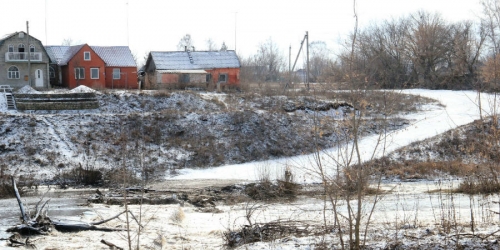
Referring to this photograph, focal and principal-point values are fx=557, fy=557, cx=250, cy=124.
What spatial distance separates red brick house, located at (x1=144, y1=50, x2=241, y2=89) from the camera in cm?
5259

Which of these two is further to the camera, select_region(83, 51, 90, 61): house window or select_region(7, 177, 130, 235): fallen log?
select_region(83, 51, 90, 61): house window

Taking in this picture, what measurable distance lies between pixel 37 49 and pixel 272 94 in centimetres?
2272

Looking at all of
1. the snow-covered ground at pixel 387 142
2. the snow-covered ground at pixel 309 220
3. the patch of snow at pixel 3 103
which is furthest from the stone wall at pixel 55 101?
the snow-covered ground at pixel 309 220

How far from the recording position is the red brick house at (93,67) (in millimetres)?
50312

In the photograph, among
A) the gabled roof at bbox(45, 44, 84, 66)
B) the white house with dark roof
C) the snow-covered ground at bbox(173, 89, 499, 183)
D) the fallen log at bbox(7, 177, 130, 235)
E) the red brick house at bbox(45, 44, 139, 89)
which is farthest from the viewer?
the gabled roof at bbox(45, 44, 84, 66)

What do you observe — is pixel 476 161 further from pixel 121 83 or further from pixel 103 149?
pixel 121 83

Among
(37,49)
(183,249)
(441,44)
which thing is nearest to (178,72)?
(37,49)

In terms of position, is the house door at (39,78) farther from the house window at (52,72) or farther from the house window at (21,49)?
the house window at (52,72)

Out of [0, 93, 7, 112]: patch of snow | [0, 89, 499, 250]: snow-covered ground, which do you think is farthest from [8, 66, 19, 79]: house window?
[0, 89, 499, 250]: snow-covered ground

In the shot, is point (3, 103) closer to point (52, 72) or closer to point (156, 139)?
point (156, 139)

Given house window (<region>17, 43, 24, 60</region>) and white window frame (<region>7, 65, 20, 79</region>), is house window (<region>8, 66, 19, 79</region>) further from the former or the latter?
house window (<region>17, 43, 24, 60</region>)

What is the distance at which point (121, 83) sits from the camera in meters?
51.6

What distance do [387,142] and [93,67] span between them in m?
30.9

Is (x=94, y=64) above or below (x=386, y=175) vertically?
above
